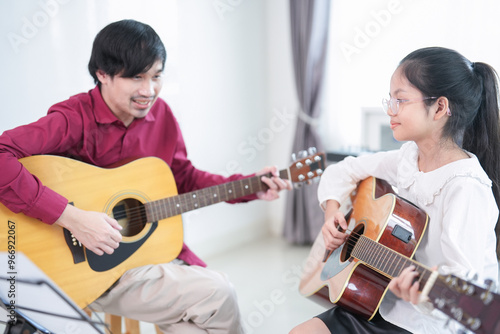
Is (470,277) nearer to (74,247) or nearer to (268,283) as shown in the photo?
(74,247)

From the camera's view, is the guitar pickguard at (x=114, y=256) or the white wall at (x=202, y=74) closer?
the guitar pickguard at (x=114, y=256)

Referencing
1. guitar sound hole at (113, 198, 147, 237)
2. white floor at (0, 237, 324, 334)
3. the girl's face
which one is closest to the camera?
the girl's face

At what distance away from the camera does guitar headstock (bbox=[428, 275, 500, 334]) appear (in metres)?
0.91

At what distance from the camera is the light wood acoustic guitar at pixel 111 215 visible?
57.1 inches

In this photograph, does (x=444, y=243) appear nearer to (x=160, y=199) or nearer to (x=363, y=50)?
(x=160, y=199)

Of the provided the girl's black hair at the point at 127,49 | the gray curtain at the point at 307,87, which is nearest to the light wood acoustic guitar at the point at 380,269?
the girl's black hair at the point at 127,49

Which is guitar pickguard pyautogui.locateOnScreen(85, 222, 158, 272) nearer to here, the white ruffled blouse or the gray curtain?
the white ruffled blouse

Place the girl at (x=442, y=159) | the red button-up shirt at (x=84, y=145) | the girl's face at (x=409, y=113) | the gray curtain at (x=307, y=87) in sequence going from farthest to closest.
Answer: the gray curtain at (x=307, y=87) → the red button-up shirt at (x=84, y=145) → the girl's face at (x=409, y=113) → the girl at (x=442, y=159)

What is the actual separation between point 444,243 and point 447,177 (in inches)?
7.6

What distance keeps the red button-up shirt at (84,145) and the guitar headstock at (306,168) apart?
196 mm

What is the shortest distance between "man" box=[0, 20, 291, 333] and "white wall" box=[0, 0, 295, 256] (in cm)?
71

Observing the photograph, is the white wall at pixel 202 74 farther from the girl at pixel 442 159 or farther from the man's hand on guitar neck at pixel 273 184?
the girl at pixel 442 159

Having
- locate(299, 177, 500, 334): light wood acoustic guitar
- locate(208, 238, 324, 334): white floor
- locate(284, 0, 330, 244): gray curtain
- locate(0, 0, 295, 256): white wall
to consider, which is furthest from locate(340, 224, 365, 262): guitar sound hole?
locate(0, 0, 295, 256): white wall

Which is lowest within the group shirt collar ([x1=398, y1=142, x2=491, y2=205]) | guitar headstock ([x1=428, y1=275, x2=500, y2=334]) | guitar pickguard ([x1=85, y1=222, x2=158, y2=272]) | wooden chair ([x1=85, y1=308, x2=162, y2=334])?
wooden chair ([x1=85, y1=308, x2=162, y2=334])
